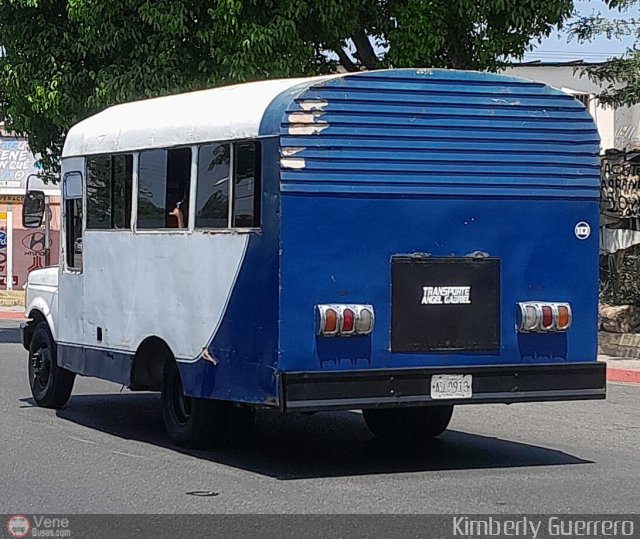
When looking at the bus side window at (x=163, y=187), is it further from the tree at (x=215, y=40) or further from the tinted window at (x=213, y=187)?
→ the tree at (x=215, y=40)

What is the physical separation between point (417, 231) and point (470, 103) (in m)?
1.05

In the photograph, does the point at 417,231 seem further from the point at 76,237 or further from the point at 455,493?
the point at 76,237

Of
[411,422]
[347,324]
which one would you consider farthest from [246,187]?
[411,422]

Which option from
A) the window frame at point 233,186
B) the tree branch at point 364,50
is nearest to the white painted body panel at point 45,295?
the window frame at point 233,186

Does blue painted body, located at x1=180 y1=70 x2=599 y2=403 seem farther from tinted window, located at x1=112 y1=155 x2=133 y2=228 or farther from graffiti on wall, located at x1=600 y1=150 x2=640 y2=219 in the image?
graffiti on wall, located at x1=600 y1=150 x2=640 y2=219

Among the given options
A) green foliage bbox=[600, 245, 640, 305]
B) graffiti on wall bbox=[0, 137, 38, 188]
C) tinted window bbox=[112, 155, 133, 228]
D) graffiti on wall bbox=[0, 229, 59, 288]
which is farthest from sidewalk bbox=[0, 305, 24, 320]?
tinted window bbox=[112, 155, 133, 228]

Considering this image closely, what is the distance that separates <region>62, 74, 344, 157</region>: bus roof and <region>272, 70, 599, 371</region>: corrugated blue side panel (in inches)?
13.5

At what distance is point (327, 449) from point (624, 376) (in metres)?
7.21

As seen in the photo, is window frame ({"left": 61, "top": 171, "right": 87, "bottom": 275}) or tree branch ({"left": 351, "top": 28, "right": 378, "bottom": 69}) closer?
window frame ({"left": 61, "top": 171, "right": 87, "bottom": 275})

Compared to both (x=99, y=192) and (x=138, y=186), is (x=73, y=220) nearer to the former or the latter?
(x=99, y=192)

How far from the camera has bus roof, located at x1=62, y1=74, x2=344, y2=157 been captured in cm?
1004

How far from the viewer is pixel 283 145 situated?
959 cm

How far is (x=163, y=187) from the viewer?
1113 centimetres

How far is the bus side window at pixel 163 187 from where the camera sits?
10.9 meters
